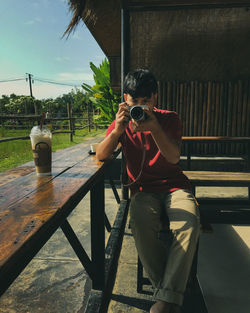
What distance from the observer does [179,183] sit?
5.37 ft

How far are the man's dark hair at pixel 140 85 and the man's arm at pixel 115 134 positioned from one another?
174 millimetres

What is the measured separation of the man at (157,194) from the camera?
1.19m

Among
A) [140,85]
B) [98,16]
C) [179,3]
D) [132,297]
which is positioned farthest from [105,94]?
[132,297]

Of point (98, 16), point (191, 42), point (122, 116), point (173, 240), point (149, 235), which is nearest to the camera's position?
point (173, 240)

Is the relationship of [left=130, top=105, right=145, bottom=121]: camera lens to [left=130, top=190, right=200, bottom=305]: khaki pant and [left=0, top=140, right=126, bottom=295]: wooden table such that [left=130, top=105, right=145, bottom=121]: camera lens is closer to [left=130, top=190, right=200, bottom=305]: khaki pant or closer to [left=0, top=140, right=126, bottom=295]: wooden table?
[left=0, top=140, right=126, bottom=295]: wooden table

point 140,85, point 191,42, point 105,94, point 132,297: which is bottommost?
point 132,297

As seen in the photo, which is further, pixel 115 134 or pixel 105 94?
pixel 105 94

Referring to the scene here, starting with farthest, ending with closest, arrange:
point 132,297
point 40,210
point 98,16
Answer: point 98,16, point 132,297, point 40,210

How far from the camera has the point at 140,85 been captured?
1.60 metres

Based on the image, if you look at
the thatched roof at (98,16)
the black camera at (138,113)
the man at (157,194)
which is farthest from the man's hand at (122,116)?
the thatched roof at (98,16)

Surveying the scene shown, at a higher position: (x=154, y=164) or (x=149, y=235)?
(x=154, y=164)

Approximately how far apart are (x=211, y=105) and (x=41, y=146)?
3907mm

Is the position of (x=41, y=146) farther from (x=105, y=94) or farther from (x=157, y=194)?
(x=105, y=94)

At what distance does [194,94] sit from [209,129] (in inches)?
27.4
